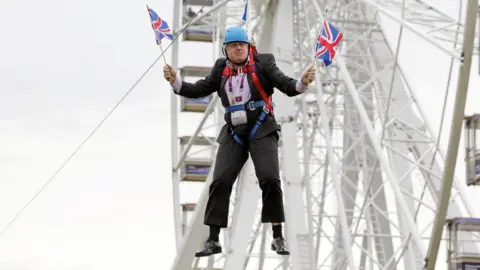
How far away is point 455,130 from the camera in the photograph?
19.4 m

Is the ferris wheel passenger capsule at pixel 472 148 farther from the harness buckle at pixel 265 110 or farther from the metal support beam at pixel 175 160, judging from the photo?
the metal support beam at pixel 175 160

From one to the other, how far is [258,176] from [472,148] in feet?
27.1

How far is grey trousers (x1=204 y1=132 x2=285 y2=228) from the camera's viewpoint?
14938mm

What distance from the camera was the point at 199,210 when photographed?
32.8 metres

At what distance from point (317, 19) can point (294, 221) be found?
6.64m

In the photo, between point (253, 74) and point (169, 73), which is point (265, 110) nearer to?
point (253, 74)

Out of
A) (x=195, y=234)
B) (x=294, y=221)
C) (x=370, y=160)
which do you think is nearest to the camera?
(x=294, y=221)

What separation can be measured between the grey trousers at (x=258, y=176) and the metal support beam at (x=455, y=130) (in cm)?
416

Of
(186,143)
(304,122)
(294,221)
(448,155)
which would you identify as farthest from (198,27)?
(448,155)

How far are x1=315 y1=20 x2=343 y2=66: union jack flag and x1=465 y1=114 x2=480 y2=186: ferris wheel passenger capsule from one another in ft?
20.3

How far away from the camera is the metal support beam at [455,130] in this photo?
18297mm

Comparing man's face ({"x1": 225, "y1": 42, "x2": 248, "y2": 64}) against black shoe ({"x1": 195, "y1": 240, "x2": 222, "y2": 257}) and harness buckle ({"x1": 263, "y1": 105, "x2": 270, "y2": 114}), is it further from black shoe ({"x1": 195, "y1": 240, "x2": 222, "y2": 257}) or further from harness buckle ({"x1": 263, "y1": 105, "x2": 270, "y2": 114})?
black shoe ({"x1": 195, "y1": 240, "x2": 222, "y2": 257})

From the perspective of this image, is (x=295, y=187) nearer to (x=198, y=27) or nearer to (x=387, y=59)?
(x=387, y=59)

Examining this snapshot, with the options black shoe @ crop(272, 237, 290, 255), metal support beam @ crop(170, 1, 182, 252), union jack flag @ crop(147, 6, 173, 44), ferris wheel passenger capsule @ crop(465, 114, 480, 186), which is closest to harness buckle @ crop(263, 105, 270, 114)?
black shoe @ crop(272, 237, 290, 255)
